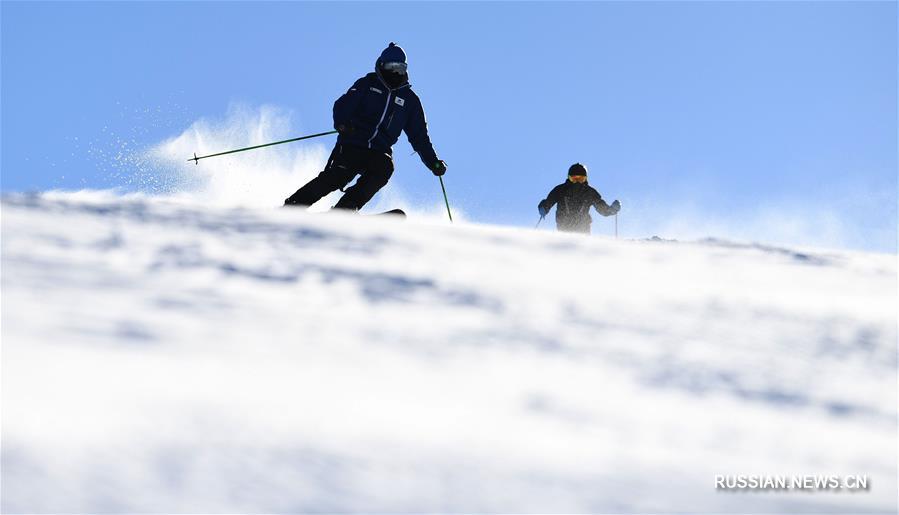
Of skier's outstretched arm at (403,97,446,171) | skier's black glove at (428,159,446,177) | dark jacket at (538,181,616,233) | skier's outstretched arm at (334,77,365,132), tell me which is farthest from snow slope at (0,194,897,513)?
dark jacket at (538,181,616,233)

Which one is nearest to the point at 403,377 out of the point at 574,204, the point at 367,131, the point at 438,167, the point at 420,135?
the point at 367,131

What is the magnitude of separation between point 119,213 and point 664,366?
6.01 feet

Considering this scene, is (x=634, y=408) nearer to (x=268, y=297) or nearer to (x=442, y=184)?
(x=268, y=297)

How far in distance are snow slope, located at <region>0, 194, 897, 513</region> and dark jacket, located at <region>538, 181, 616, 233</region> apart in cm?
758

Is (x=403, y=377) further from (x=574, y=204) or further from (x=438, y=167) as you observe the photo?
(x=574, y=204)

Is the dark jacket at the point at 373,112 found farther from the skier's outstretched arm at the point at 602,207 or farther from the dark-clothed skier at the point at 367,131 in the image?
the skier's outstretched arm at the point at 602,207

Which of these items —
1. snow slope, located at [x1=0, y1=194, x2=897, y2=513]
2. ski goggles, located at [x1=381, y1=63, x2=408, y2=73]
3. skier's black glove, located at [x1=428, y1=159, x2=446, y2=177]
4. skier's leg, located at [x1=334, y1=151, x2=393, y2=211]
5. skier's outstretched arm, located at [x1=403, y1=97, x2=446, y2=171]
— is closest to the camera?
snow slope, located at [x1=0, y1=194, x2=897, y2=513]

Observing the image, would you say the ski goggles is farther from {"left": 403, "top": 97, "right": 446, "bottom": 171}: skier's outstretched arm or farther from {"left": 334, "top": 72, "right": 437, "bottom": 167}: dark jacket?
{"left": 403, "top": 97, "right": 446, "bottom": 171}: skier's outstretched arm

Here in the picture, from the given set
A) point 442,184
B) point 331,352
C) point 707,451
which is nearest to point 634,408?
point 707,451

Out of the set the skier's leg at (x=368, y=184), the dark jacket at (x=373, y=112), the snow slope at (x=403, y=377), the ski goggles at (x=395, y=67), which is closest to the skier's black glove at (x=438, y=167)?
the dark jacket at (x=373, y=112)

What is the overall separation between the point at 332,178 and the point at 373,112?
2.03 ft

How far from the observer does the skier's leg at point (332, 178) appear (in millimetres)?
7520

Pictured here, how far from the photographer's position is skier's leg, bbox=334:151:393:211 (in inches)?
303

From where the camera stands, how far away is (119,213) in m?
3.16
